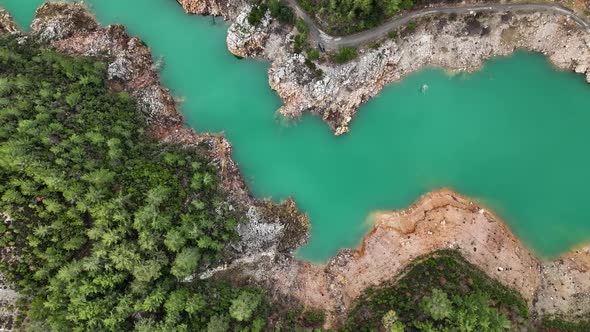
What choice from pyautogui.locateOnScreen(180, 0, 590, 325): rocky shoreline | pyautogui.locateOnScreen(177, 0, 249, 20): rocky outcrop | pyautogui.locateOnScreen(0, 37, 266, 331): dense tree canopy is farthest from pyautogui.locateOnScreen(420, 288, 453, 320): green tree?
pyautogui.locateOnScreen(177, 0, 249, 20): rocky outcrop

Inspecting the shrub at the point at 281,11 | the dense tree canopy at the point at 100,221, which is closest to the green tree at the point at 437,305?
the dense tree canopy at the point at 100,221

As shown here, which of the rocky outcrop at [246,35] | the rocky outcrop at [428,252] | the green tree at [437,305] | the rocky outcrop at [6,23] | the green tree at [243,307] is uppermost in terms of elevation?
the rocky outcrop at [246,35]

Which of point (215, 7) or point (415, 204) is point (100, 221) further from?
point (415, 204)

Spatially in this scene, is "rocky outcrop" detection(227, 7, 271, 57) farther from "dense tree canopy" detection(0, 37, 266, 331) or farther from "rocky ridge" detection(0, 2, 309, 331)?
"dense tree canopy" detection(0, 37, 266, 331)

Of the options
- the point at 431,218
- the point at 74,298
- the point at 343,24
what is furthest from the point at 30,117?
the point at 431,218

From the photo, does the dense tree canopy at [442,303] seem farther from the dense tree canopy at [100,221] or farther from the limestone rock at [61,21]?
the limestone rock at [61,21]

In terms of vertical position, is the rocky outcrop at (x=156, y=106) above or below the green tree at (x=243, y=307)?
above
